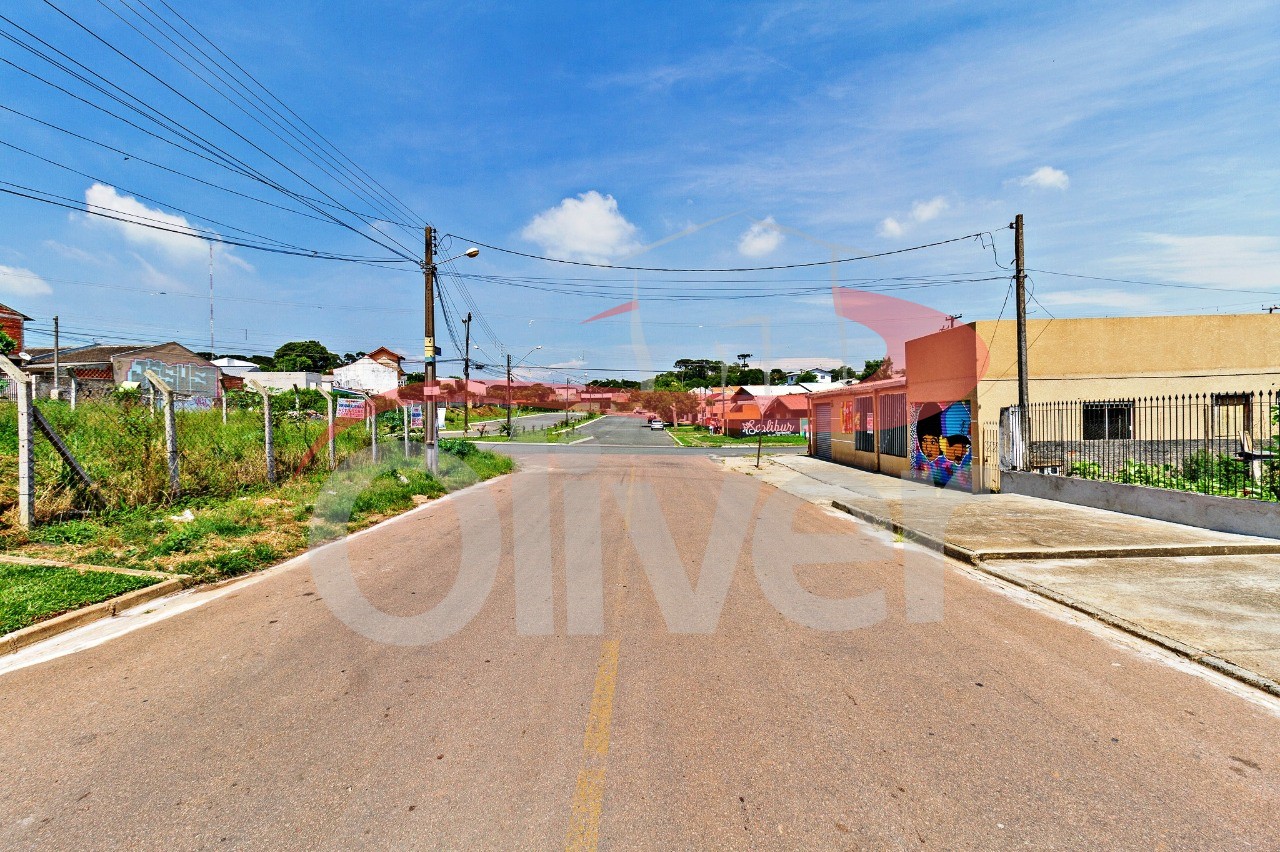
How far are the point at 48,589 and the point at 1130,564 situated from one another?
1177 cm

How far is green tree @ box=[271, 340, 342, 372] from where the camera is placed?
9219 cm

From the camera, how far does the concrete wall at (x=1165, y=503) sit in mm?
9359

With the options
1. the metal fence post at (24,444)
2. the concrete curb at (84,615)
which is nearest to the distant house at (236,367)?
the metal fence post at (24,444)

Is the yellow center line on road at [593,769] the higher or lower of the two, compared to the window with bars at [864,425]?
lower

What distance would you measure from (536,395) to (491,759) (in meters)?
105

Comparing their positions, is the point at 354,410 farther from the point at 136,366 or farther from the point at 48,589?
the point at 136,366

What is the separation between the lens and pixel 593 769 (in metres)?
3.29

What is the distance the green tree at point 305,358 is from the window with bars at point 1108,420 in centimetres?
9051

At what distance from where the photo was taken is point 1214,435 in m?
16.2

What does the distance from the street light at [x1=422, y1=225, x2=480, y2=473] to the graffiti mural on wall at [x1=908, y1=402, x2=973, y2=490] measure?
14512 mm

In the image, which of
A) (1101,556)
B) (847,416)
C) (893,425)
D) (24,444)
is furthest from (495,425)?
(1101,556)

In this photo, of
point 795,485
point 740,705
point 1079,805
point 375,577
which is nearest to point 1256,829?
point 1079,805

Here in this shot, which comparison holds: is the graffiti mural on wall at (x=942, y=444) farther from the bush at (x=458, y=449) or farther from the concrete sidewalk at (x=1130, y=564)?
the bush at (x=458, y=449)

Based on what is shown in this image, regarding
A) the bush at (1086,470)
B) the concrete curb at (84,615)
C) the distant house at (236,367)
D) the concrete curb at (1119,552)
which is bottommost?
the concrete curb at (1119,552)
